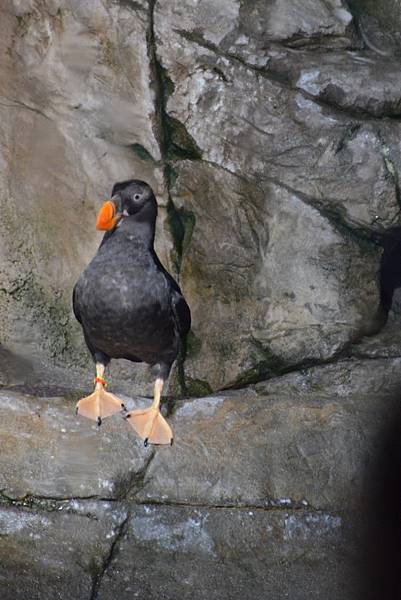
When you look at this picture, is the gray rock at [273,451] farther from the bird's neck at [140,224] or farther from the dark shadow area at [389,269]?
the dark shadow area at [389,269]

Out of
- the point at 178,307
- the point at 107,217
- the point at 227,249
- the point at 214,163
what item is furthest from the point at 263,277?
the point at 107,217

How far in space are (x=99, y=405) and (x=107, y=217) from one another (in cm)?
81

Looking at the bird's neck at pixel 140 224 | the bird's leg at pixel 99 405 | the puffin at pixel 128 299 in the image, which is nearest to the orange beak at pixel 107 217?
the puffin at pixel 128 299

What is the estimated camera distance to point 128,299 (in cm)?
456

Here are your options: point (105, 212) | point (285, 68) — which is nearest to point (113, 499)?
point (105, 212)

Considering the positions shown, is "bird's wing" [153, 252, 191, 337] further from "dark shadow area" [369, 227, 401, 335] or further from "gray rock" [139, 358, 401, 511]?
"dark shadow area" [369, 227, 401, 335]

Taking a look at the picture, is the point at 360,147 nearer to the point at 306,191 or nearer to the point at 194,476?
the point at 306,191

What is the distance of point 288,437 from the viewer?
4742 mm

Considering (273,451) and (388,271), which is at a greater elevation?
(388,271)

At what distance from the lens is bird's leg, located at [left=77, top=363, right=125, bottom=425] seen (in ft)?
15.3

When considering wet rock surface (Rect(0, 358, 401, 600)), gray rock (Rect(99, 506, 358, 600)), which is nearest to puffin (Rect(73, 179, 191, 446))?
wet rock surface (Rect(0, 358, 401, 600))

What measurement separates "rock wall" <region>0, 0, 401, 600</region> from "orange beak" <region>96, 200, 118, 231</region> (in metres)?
0.81

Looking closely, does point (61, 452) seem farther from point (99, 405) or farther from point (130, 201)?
point (130, 201)

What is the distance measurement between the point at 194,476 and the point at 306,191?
1.80m
